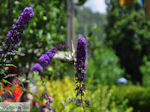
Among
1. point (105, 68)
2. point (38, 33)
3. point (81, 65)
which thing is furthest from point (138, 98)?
point (81, 65)

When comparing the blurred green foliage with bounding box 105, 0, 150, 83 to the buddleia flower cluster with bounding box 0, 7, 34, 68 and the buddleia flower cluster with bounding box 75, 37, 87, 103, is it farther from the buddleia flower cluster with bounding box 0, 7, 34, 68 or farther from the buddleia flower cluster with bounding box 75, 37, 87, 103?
the buddleia flower cluster with bounding box 0, 7, 34, 68

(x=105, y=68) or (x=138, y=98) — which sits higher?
(x=105, y=68)

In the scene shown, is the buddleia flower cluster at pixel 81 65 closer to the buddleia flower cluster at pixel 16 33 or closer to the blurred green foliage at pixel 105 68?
the buddleia flower cluster at pixel 16 33

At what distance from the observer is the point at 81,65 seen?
3.46ft

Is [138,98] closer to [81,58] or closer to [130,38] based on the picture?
[81,58]

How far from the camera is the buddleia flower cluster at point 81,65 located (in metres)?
0.99

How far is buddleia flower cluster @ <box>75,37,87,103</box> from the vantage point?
0.99 meters

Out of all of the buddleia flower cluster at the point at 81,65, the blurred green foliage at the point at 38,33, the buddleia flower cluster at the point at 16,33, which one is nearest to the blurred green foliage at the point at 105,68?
the blurred green foliage at the point at 38,33

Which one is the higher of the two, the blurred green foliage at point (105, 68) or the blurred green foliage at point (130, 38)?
the blurred green foliage at point (130, 38)

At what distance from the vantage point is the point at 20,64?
3.35m

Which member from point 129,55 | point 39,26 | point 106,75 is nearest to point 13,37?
point 39,26

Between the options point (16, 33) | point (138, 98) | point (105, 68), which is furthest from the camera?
point (105, 68)

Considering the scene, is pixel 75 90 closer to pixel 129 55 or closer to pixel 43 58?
pixel 43 58

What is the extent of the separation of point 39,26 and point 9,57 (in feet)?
7.01
